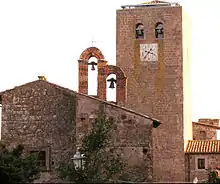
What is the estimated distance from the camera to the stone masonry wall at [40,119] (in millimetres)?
33344

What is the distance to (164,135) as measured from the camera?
4922 centimetres

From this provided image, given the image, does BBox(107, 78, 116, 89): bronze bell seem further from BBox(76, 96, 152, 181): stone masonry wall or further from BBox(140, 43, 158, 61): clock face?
BBox(140, 43, 158, 61): clock face

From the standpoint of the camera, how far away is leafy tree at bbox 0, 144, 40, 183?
25.6 meters

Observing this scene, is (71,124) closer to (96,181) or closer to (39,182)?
(39,182)

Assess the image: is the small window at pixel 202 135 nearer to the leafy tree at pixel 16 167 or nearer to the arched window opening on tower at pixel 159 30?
the arched window opening on tower at pixel 159 30

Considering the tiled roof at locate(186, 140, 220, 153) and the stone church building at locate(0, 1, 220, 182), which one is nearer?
the stone church building at locate(0, 1, 220, 182)

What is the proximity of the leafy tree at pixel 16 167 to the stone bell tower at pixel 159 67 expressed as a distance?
69.2 feet

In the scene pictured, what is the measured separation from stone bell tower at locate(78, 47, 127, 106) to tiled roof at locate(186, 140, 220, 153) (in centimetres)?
835

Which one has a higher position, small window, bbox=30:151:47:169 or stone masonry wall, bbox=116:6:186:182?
stone masonry wall, bbox=116:6:186:182

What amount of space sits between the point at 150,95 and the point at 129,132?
1814cm

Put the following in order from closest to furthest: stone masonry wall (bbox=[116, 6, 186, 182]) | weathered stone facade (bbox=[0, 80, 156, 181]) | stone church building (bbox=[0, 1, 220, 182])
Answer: weathered stone facade (bbox=[0, 80, 156, 181]) < stone church building (bbox=[0, 1, 220, 182]) < stone masonry wall (bbox=[116, 6, 186, 182])

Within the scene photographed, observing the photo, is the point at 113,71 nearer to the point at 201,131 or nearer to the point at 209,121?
the point at 201,131

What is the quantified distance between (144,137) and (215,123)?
90.0 feet

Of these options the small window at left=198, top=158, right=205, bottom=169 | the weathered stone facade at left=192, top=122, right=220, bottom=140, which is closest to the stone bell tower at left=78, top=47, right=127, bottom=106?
the small window at left=198, top=158, right=205, bottom=169
